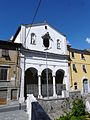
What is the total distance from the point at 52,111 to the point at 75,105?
2396 mm

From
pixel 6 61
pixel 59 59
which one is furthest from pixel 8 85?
pixel 59 59

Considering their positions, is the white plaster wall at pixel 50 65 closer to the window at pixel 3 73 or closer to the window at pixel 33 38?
the window at pixel 33 38

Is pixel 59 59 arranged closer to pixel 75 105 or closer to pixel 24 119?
pixel 75 105

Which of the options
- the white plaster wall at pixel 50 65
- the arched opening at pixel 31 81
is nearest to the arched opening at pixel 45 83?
the white plaster wall at pixel 50 65

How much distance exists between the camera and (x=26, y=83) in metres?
24.2

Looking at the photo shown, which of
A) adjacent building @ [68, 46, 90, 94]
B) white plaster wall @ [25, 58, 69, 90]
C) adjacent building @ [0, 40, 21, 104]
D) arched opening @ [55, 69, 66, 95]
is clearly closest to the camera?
adjacent building @ [0, 40, 21, 104]

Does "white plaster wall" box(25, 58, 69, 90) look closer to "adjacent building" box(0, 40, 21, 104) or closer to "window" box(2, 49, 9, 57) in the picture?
"adjacent building" box(0, 40, 21, 104)

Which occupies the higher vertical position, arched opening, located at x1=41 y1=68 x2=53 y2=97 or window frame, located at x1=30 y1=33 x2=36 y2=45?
window frame, located at x1=30 y1=33 x2=36 y2=45

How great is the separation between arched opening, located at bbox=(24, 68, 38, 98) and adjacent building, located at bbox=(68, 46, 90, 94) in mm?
6385

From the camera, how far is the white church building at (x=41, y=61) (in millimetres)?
22969

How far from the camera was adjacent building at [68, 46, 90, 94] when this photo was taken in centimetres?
2794

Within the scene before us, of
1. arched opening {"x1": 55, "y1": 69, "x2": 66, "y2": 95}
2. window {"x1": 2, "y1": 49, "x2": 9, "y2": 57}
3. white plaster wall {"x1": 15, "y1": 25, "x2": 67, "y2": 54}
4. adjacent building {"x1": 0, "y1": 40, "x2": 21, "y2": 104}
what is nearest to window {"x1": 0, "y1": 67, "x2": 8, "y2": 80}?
adjacent building {"x1": 0, "y1": 40, "x2": 21, "y2": 104}

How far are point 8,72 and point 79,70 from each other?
13715 millimetres

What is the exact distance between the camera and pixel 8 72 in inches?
824
